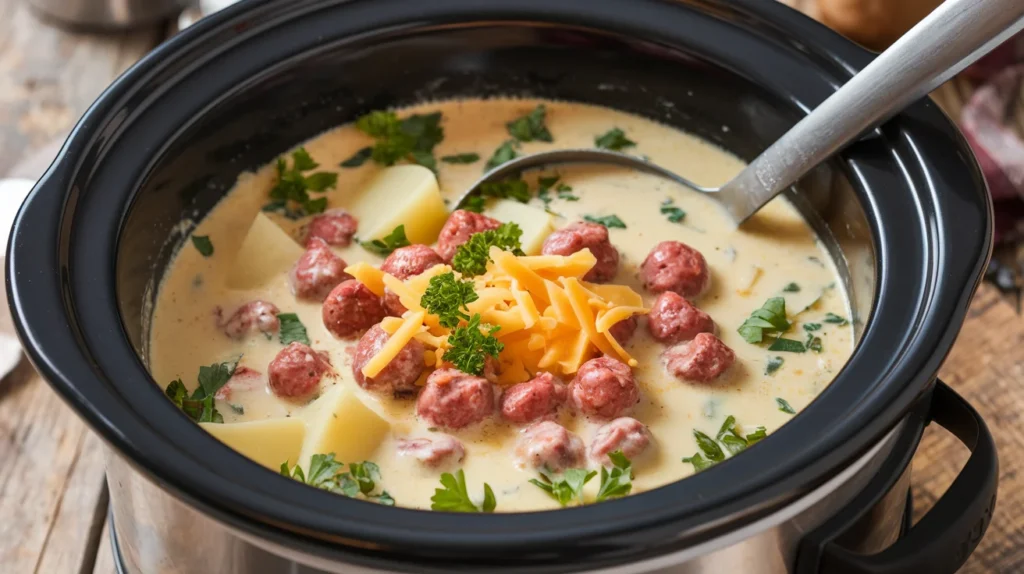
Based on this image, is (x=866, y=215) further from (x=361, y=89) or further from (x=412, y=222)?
(x=361, y=89)

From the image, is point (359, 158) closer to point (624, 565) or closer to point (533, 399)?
point (533, 399)

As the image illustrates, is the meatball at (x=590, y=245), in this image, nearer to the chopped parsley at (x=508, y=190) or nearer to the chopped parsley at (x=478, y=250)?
the chopped parsley at (x=478, y=250)

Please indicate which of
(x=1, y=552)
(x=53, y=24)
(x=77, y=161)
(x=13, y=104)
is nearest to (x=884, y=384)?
(x=77, y=161)

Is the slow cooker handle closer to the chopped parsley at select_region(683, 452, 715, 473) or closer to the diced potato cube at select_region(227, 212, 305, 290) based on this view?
the chopped parsley at select_region(683, 452, 715, 473)

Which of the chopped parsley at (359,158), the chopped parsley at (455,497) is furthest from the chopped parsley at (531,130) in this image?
the chopped parsley at (455,497)

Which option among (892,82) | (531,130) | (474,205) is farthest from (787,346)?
(531,130)
